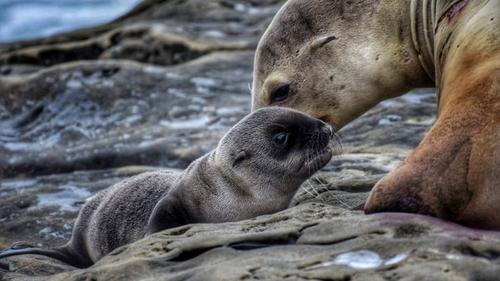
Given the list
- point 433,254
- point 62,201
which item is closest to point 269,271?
point 433,254

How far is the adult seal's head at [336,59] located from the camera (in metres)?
5.77

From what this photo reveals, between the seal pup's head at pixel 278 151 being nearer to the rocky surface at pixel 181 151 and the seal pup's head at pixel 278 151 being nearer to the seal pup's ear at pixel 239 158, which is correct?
the seal pup's ear at pixel 239 158

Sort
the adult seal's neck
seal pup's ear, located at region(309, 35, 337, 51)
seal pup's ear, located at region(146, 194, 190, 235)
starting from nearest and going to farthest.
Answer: seal pup's ear, located at region(146, 194, 190, 235)
the adult seal's neck
seal pup's ear, located at region(309, 35, 337, 51)

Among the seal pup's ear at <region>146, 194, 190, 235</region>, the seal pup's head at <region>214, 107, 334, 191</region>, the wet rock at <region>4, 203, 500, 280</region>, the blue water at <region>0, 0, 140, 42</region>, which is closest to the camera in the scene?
the wet rock at <region>4, 203, 500, 280</region>

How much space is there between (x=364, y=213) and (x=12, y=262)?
191 centimetres

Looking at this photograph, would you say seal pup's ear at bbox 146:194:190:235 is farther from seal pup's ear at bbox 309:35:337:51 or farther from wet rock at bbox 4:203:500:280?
seal pup's ear at bbox 309:35:337:51

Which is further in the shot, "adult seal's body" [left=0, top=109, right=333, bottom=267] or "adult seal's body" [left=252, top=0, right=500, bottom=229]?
"adult seal's body" [left=0, top=109, right=333, bottom=267]

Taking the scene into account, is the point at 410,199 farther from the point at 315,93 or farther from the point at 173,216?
the point at 315,93

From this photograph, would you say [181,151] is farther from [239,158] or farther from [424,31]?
[424,31]

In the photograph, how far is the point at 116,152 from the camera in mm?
8641

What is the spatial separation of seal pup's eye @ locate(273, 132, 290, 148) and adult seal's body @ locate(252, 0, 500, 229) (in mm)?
604

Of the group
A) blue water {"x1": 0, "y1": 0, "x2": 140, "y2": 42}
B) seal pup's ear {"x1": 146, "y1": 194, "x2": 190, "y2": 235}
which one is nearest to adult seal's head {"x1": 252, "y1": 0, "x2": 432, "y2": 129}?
seal pup's ear {"x1": 146, "y1": 194, "x2": 190, "y2": 235}

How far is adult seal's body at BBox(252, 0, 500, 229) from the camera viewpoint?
4.14 metres

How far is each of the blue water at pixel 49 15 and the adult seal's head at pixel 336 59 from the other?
35.6ft
